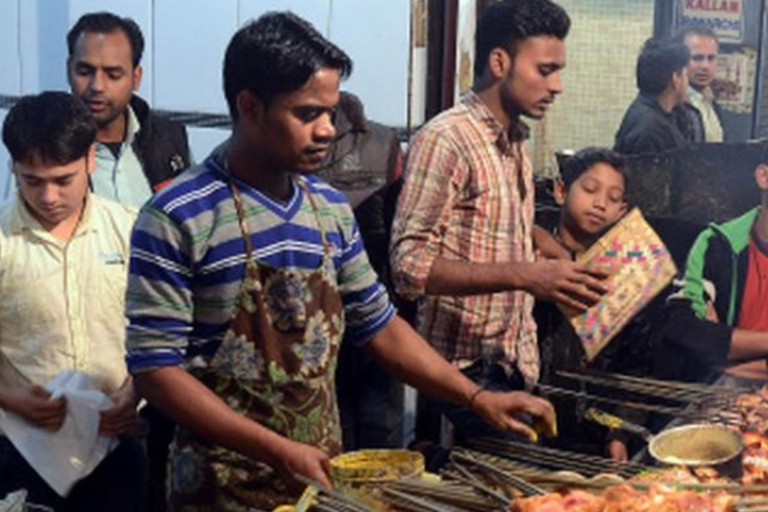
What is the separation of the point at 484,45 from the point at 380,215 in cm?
86

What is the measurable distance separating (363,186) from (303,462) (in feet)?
7.76

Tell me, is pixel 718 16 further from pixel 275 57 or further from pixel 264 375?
pixel 264 375

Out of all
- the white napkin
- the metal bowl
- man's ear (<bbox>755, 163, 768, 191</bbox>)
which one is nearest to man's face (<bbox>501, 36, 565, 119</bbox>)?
man's ear (<bbox>755, 163, 768, 191</bbox>)

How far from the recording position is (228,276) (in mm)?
3262

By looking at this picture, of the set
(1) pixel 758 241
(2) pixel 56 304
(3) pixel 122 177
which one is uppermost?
(3) pixel 122 177

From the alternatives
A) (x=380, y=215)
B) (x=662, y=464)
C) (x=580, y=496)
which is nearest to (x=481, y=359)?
(x=380, y=215)

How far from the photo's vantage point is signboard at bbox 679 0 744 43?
551 cm

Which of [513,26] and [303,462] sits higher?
[513,26]

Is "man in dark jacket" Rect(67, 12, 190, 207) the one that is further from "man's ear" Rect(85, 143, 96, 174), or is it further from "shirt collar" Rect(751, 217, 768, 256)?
"shirt collar" Rect(751, 217, 768, 256)

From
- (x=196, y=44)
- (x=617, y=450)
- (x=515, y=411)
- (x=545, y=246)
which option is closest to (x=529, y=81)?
(x=545, y=246)

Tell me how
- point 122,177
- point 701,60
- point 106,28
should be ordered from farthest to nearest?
point 701,60 → point 106,28 → point 122,177

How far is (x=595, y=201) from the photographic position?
18.6 ft

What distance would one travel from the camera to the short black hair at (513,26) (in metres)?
4.84

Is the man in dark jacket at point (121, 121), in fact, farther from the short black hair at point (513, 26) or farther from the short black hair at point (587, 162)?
the short black hair at point (587, 162)
